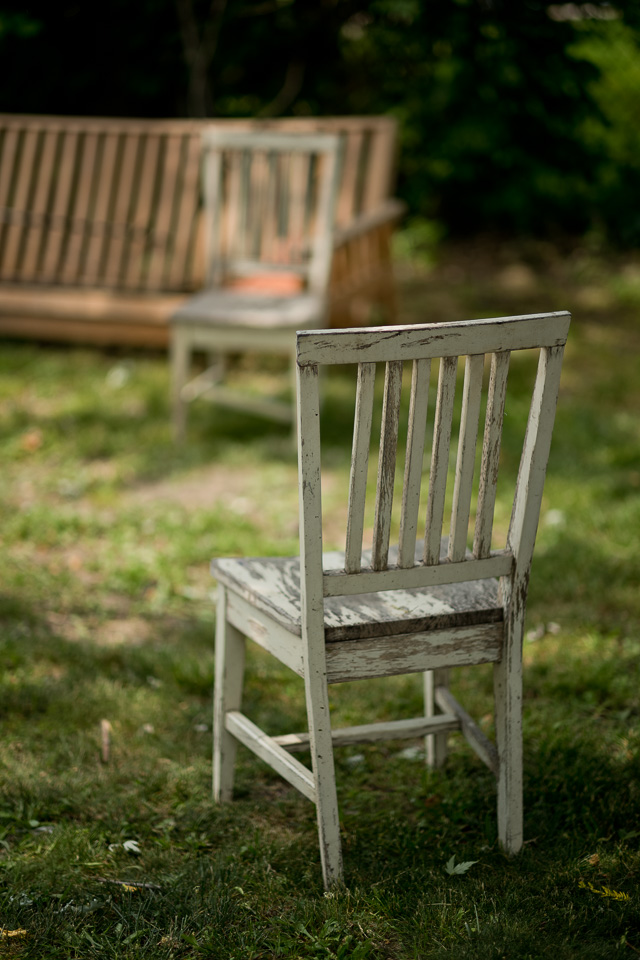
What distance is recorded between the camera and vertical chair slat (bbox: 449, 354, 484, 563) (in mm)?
1830

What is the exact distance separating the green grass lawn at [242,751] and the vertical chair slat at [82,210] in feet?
4.81

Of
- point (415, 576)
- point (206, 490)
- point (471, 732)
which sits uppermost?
point (415, 576)

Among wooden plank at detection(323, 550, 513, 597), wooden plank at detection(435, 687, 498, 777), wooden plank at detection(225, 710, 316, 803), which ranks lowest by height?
wooden plank at detection(435, 687, 498, 777)

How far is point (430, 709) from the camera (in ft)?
8.14

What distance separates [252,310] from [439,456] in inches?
108

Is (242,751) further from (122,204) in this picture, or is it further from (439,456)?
(122,204)

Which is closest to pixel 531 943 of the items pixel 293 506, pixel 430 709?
pixel 430 709

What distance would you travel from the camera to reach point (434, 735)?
2.46 metres

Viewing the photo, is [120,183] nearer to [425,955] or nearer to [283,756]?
[283,756]

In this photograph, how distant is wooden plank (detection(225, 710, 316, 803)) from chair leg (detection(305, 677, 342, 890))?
40 mm

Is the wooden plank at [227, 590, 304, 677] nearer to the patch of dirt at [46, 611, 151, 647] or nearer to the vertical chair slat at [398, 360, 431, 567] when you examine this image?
the vertical chair slat at [398, 360, 431, 567]

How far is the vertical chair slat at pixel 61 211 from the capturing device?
5.93m

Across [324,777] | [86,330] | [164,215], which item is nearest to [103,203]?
[164,215]

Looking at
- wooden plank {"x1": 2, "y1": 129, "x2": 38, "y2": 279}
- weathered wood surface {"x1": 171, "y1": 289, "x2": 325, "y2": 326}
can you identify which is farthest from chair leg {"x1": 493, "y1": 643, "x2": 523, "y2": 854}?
wooden plank {"x1": 2, "y1": 129, "x2": 38, "y2": 279}
